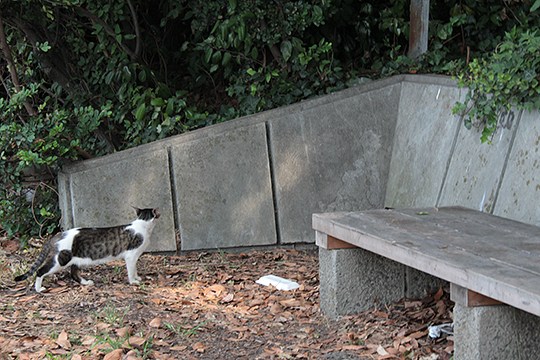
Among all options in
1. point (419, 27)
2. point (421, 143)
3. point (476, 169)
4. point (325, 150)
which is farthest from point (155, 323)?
point (419, 27)

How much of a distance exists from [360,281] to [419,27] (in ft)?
12.5

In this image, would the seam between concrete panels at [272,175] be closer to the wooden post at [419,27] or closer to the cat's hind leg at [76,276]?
the wooden post at [419,27]

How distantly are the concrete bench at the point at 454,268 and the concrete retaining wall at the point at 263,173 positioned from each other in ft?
6.96

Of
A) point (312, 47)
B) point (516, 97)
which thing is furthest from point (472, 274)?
point (312, 47)

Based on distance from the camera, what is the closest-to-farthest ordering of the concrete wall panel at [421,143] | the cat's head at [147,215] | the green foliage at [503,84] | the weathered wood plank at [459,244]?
1. the weathered wood plank at [459,244]
2. the green foliage at [503,84]
3. the cat's head at [147,215]
4. the concrete wall panel at [421,143]

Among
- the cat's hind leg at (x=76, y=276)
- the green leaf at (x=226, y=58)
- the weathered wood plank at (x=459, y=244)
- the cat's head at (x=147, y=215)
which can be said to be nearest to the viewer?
the weathered wood plank at (x=459, y=244)

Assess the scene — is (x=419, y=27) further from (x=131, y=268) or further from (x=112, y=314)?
(x=112, y=314)

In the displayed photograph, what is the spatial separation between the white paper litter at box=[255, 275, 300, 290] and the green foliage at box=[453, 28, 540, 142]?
1898 millimetres

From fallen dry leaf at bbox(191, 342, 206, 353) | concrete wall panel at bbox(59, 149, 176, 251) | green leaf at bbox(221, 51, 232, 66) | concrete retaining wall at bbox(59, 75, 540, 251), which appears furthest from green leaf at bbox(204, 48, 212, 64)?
fallen dry leaf at bbox(191, 342, 206, 353)

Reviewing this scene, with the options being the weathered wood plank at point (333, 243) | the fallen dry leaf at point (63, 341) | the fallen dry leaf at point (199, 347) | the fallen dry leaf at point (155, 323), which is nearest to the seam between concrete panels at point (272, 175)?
the weathered wood plank at point (333, 243)

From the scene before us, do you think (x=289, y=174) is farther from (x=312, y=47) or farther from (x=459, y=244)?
(x=459, y=244)

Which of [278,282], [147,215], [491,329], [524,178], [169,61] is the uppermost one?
[169,61]

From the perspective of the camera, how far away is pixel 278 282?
7129 millimetres

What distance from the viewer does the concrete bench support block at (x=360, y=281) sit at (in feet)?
19.6
